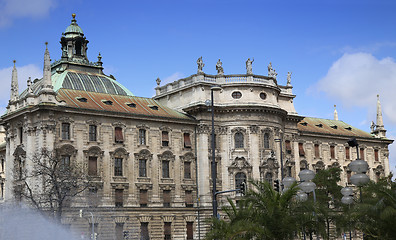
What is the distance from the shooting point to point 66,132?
6994 cm

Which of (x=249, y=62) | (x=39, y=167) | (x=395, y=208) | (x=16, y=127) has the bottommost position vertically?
(x=395, y=208)

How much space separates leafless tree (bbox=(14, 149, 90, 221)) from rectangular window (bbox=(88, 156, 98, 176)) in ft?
5.26

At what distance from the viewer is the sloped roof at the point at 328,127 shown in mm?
94956

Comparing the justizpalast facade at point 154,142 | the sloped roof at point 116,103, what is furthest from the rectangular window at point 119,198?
the sloped roof at point 116,103

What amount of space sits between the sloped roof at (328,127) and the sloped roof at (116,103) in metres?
22.3

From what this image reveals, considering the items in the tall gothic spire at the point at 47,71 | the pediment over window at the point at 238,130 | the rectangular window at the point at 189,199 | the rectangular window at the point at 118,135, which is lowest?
the rectangular window at the point at 189,199

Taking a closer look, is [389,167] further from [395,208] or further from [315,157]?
[395,208]

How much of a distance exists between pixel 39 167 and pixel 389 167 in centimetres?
6167

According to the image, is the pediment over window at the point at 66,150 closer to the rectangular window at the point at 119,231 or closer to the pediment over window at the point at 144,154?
the pediment over window at the point at 144,154

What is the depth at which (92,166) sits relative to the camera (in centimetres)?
7094

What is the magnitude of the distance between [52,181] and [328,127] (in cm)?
5195

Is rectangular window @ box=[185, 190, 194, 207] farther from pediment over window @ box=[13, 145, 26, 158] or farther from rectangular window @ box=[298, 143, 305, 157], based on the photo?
rectangular window @ box=[298, 143, 305, 157]

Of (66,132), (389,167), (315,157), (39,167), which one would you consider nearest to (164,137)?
(66,132)

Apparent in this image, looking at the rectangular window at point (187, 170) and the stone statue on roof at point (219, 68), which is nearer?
the rectangular window at point (187, 170)
